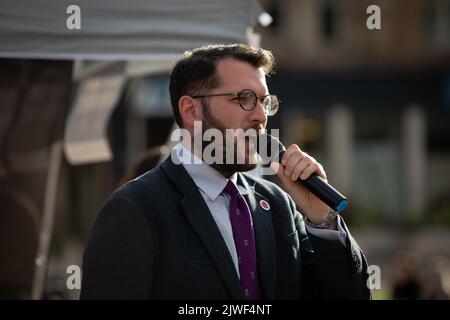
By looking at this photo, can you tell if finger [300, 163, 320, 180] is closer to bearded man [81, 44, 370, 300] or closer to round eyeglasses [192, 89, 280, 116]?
bearded man [81, 44, 370, 300]

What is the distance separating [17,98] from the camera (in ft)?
14.6

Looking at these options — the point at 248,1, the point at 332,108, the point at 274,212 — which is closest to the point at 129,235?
the point at 274,212

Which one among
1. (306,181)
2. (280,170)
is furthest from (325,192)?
(280,170)

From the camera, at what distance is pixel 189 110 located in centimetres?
273

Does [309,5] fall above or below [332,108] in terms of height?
above

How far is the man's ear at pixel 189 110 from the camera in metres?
2.71

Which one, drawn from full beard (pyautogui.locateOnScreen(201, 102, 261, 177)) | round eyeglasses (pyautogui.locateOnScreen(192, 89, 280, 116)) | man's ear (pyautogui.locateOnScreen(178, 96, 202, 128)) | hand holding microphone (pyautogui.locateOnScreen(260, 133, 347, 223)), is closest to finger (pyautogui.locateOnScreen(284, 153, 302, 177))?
hand holding microphone (pyautogui.locateOnScreen(260, 133, 347, 223))

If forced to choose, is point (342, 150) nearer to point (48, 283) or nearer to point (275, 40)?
point (275, 40)

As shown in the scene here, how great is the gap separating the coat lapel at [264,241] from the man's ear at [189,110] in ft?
0.94

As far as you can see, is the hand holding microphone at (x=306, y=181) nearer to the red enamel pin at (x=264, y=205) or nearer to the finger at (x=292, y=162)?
the finger at (x=292, y=162)

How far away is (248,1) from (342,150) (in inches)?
732

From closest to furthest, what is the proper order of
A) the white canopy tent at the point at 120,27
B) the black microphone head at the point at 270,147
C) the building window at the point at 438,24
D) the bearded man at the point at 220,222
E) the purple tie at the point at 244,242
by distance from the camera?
the bearded man at the point at 220,222 < the purple tie at the point at 244,242 < the black microphone head at the point at 270,147 < the white canopy tent at the point at 120,27 < the building window at the point at 438,24

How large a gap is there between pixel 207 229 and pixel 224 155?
0.89 ft

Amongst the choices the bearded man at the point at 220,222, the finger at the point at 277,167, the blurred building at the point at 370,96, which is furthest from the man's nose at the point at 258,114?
the blurred building at the point at 370,96
